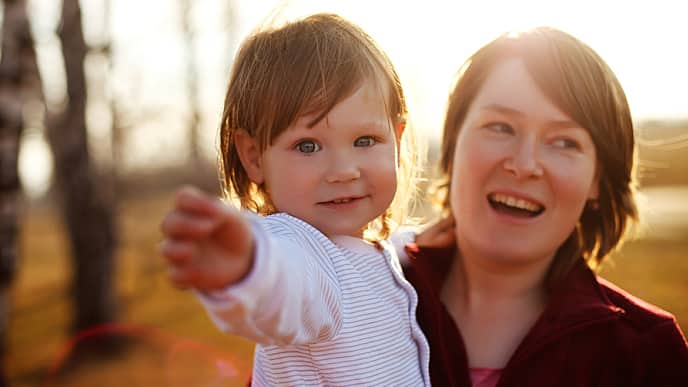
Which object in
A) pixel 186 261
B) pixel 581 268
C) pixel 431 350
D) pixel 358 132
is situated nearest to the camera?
pixel 186 261

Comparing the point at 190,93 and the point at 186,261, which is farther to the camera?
the point at 190,93

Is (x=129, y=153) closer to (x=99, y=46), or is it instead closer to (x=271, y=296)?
(x=99, y=46)

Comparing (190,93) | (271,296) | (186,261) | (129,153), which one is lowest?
(129,153)

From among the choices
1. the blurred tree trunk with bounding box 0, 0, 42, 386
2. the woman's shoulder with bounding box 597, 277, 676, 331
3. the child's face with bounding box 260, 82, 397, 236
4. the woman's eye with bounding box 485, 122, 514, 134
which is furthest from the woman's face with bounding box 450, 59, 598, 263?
the blurred tree trunk with bounding box 0, 0, 42, 386

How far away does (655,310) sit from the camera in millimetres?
1837

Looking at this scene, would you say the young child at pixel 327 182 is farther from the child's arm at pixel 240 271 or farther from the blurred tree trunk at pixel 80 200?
the blurred tree trunk at pixel 80 200

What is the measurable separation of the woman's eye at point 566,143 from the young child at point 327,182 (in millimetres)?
496

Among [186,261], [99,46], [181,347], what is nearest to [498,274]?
[186,261]

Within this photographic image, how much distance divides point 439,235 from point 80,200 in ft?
15.8

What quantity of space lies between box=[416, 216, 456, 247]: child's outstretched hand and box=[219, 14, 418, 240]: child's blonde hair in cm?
55

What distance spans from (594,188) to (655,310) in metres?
0.43

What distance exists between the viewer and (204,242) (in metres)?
0.93

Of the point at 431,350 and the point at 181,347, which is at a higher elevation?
the point at 431,350

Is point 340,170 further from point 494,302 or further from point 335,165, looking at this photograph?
point 494,302
